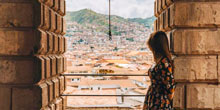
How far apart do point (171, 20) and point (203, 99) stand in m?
1.58

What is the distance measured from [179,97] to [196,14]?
1.56 meters

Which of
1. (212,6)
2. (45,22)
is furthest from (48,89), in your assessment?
(212,6)

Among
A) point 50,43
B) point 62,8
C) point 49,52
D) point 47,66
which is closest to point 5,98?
point 47,66

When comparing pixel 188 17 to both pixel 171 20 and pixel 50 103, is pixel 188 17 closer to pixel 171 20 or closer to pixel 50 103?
pixel 171 20

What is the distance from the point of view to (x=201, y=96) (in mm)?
3697

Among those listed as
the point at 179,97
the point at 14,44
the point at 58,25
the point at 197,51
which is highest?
the point at 58,25

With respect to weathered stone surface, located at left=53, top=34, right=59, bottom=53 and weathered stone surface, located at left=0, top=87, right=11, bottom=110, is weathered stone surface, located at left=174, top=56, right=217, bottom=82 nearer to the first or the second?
weathered stone surface, located at left=53, top=34, right=59, bottom=53

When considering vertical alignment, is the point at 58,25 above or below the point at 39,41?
above

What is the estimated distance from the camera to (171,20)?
3.77 m

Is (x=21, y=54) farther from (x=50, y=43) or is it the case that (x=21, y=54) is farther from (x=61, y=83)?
(x=61, y=83)

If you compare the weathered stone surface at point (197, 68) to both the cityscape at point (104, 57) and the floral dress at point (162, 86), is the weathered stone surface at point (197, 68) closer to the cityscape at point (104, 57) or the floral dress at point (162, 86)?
the floral dress at point (162, 86)

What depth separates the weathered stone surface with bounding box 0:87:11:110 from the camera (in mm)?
3543

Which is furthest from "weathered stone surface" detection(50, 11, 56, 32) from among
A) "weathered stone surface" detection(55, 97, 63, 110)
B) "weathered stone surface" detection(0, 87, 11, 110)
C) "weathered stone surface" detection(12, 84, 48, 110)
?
"weathered stone surface" detection(55, 97, 63, 110)

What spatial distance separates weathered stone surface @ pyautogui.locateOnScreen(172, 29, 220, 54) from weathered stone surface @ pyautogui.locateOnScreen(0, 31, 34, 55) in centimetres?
267
